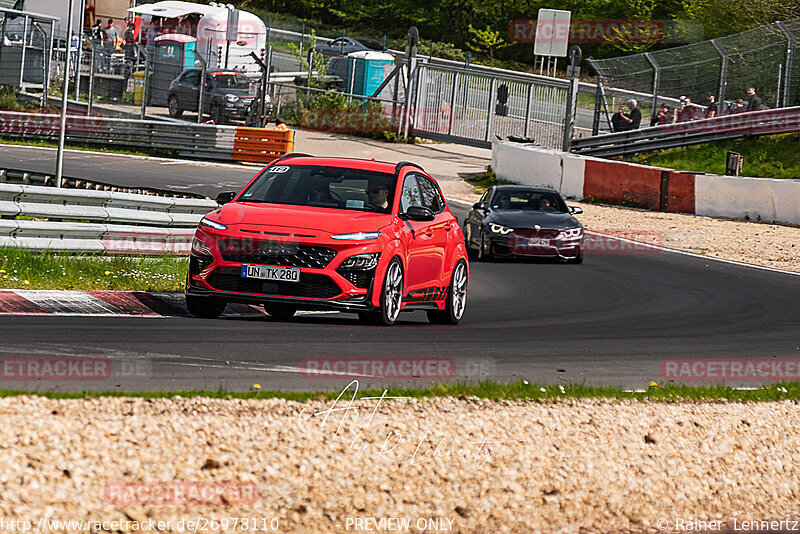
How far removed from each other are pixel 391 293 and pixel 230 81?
29004 mm

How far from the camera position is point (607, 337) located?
1238cm

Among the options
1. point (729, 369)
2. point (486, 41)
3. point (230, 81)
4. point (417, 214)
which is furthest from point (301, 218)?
point (486, 41)

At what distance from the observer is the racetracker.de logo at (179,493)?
5.87 metres

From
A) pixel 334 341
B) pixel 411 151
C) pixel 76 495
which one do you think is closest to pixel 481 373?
pixel 334 341

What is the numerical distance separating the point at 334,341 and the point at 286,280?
2.29 ft

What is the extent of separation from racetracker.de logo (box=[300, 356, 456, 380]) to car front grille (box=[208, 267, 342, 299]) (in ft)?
3.52

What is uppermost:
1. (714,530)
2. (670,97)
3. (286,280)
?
(670,97)

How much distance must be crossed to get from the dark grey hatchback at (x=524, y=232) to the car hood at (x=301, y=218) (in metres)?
8.37

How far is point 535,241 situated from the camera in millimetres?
19438

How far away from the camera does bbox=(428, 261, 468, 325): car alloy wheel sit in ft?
41.1

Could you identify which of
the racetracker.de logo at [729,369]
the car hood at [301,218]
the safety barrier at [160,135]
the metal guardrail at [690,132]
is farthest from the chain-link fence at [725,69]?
the car hood at [301,218]

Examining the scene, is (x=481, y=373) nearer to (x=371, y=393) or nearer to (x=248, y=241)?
(x=371, y=393)

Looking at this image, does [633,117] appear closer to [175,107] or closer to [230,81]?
[230,81]

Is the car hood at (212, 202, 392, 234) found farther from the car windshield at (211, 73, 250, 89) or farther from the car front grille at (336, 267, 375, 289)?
the car windshield at (211, 73, 250, 89)
